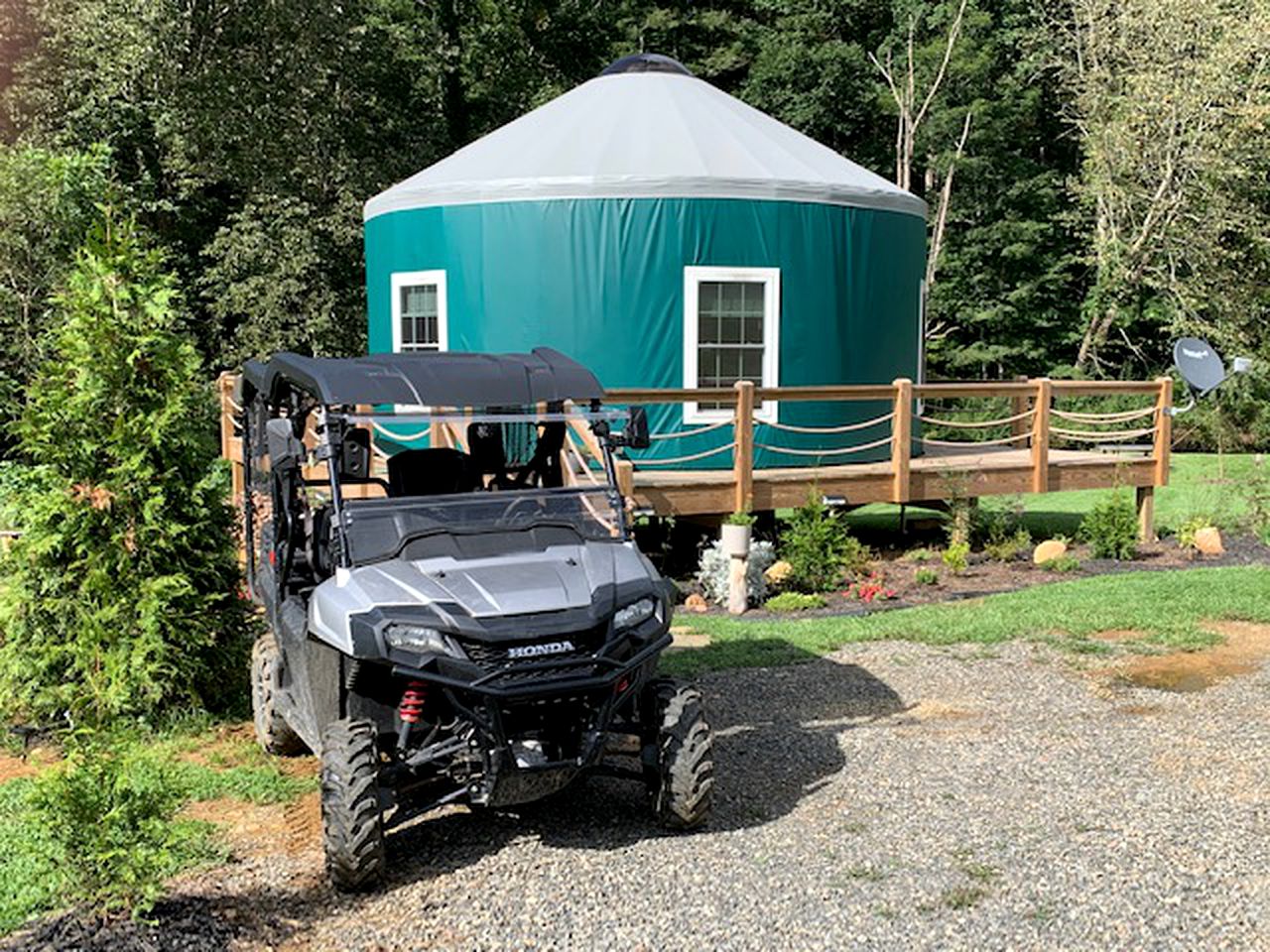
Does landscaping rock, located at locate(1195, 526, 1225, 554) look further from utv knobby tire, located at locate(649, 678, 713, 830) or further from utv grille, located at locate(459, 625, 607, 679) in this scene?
utv grille, located at locate(459, 625, 607, 679)

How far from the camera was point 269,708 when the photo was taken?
6000 mm

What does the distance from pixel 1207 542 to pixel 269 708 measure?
894 cm

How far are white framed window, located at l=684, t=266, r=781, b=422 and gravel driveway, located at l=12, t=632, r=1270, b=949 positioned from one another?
5.87 m

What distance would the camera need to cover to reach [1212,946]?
395 centimetres

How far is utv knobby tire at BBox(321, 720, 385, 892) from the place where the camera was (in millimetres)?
4285

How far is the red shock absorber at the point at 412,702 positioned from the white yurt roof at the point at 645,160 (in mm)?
8049

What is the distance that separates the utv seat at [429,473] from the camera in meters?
5.47

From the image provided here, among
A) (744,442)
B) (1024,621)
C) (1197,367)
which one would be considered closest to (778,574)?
(744,442)

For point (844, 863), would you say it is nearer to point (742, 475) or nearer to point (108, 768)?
point (108, 768)

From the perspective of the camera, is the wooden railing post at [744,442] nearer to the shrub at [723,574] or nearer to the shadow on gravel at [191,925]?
the shrub at [723,574]

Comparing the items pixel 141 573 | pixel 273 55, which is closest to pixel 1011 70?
pixel 273 55

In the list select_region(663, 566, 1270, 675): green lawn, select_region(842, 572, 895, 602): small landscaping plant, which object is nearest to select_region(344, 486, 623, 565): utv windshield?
select_region(663, 566, 1270, 675): green lawn

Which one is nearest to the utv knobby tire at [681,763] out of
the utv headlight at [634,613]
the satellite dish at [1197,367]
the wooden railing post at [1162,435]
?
the utv headlight at [634,613]

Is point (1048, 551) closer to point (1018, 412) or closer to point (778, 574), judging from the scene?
point (778, 574)
